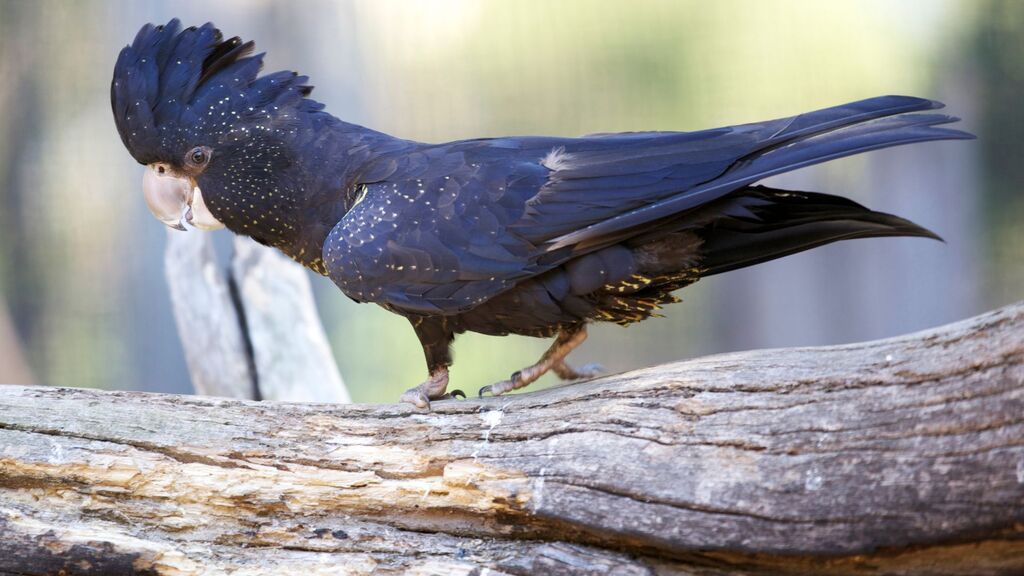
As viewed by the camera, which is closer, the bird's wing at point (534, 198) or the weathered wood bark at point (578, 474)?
the weathered wood bark at point (578, 474)

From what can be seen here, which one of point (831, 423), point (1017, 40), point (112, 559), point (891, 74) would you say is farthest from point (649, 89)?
point (112, 559)

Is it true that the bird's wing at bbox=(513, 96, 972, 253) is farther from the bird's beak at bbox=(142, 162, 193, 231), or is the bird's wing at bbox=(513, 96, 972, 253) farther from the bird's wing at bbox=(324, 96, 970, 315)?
the bird's beak at bbox=(142, 162, 193, 231)

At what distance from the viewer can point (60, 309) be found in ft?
17.0

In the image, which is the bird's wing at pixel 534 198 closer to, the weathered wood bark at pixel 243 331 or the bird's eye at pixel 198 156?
the bird's eye at pixel 198 156

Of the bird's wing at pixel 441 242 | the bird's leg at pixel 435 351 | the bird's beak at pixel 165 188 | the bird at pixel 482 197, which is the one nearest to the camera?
the bird at pixel 482 197

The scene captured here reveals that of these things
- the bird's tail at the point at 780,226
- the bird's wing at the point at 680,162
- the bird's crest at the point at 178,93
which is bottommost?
the bird's tail at the point at 780,226

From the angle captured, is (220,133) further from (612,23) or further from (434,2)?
(612,23)

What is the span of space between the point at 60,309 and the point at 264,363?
2.05 m

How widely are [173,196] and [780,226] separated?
1.98 m

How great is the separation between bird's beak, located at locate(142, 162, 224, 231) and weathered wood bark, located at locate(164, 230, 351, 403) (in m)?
0.91

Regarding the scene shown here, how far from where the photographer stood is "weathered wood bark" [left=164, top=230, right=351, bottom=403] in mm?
3869

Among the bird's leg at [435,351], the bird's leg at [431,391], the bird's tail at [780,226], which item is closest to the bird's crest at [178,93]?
the bird's leg at [435,351]

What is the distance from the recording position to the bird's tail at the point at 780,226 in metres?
2.50

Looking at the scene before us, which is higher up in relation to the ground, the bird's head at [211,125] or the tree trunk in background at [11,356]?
the bird's head at [211,125]
